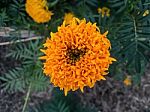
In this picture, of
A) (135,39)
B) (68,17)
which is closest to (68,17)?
(68,17)

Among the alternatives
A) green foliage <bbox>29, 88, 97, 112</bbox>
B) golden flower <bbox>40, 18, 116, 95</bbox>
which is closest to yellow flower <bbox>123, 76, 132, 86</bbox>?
green foliage <bbox>29, 88, 97, 112</bbox>

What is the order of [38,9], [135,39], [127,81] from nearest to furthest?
[135,39] → [38,9] → [127,81]

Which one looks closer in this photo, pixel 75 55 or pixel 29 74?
pixel 75 55

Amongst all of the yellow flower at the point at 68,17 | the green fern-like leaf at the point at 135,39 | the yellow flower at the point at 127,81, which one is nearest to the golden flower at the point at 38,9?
the yellow flower at the point at 68,17

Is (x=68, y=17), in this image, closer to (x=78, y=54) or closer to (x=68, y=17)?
(x=68, y=17)

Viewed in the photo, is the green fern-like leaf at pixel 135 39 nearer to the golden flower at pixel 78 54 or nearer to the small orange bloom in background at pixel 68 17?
the golden flower at pixel 78 54

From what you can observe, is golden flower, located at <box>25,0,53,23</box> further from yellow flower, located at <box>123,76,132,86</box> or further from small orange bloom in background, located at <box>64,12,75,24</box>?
yellow flower, located at <box>123,76,132,86</box>
